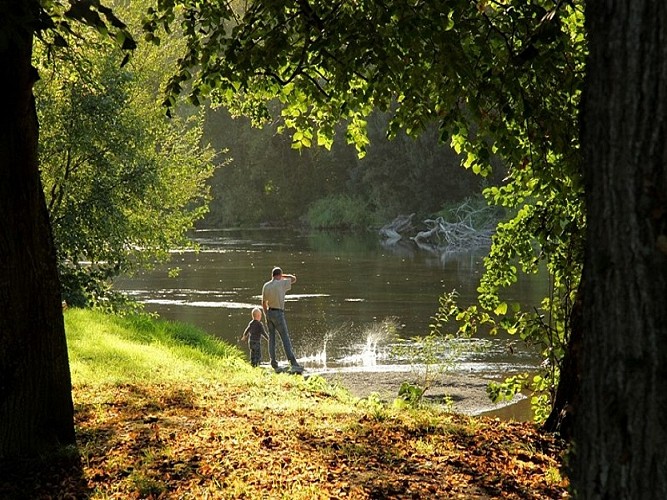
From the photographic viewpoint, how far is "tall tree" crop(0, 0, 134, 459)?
482 cm

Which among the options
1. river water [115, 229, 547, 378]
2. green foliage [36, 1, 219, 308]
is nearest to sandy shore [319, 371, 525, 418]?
river water [115, 229, 547, 378]

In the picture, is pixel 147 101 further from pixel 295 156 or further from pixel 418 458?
pixel 295 156

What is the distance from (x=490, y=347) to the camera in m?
19.0

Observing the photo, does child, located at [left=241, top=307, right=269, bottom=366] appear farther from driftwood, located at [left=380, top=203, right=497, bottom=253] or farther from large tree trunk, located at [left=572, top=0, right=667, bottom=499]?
driftwood, located at [left=380, top=203, right=497, bottom=253]

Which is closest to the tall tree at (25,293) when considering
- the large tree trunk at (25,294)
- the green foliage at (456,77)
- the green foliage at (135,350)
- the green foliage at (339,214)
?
the large tree trunk at (25,294)

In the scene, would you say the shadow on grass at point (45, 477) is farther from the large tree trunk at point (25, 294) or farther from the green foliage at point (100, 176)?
the green foliage at point (100, 176)

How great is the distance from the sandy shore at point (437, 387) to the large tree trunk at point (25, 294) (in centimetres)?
817

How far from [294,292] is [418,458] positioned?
2452 cm

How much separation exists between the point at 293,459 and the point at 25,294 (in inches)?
75.3

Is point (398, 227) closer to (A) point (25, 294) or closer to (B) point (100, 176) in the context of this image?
(B) point (100, 176)

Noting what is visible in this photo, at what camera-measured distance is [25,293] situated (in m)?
4.94

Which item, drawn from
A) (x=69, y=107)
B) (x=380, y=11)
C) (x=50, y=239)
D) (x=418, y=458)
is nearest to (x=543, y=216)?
(x=380, y=11)

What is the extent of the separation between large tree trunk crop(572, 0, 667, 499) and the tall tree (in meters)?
3.31

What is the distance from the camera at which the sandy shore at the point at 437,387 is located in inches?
536
